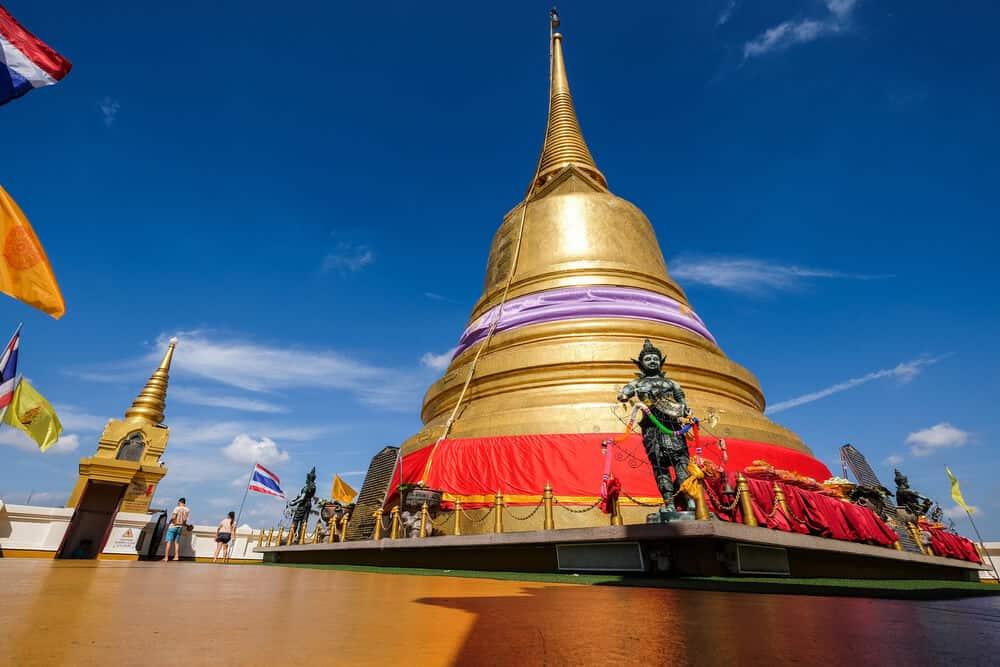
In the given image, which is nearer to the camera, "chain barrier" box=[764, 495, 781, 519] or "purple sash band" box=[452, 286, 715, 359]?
"chain barrier" box=[764, 495, 781, 519]

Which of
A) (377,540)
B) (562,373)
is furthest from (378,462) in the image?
(562,373)

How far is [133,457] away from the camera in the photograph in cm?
1706

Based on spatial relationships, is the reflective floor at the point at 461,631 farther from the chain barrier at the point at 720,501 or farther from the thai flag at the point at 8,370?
the thai flag at the point at 8,370

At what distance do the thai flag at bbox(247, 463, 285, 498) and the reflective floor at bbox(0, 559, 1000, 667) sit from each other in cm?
1238

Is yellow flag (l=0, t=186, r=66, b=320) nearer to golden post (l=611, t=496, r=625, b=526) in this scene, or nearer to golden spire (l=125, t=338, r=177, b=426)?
golden post (l=611, t=496, r=625, b=526)

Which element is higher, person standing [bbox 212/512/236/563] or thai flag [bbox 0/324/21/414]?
thai flag [bbox 0/324/21/414]

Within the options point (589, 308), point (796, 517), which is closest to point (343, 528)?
point (589, 308)

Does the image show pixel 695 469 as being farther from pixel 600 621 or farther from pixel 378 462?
pixel 378 462

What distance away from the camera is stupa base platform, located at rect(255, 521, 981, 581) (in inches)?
174

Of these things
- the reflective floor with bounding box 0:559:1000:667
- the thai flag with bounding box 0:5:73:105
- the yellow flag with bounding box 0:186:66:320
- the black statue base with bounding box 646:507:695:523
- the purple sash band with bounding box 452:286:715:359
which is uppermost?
the purple sash band with bounding box 452:286:715:359

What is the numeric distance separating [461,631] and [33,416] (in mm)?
13051

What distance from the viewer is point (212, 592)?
2.52m

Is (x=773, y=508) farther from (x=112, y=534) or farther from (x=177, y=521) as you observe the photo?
(x=112, y=534)

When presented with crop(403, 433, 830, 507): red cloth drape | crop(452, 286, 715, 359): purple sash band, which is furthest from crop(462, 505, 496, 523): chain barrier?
crop(452, 286, 715, 359): purple sash band
